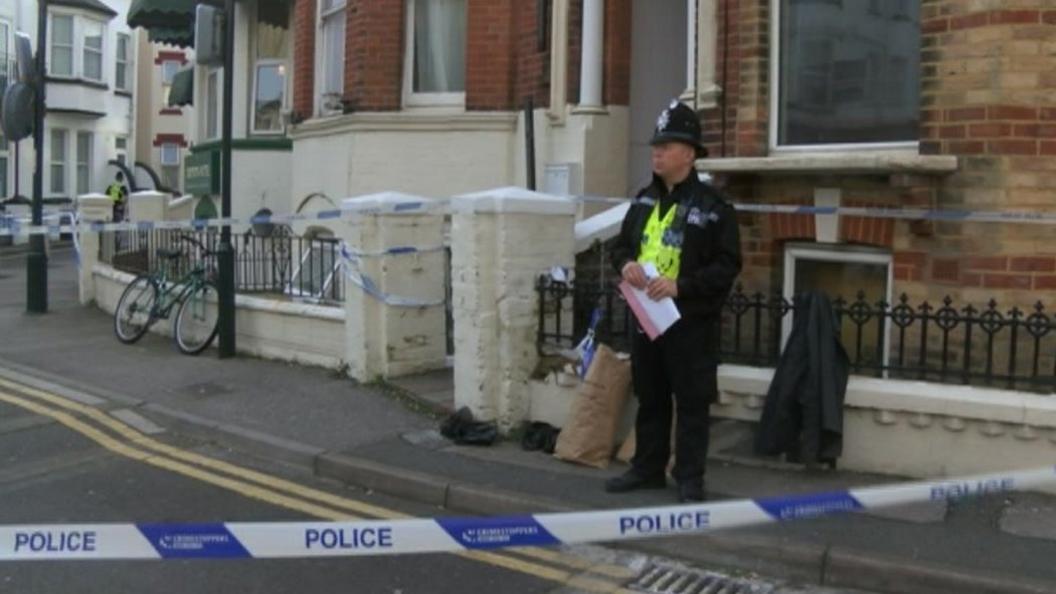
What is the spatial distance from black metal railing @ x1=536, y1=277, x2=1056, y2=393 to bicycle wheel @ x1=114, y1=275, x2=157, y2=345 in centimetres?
559

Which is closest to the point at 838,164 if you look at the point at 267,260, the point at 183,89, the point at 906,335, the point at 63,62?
the point at 906,335

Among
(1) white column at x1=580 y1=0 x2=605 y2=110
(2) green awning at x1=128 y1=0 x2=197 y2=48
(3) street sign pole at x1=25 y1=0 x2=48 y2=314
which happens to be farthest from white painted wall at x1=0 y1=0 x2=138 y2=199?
(1) white column at x1=580 y1=0 x2=605 y2=110

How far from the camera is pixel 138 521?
593cm

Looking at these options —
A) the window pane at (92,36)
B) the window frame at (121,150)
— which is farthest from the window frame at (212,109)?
the window frame at (121,150)

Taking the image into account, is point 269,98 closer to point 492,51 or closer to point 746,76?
point 492,51

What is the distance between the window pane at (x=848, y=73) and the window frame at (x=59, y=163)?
103 feet

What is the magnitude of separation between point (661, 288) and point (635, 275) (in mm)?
157

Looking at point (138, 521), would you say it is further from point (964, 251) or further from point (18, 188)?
point (18, 188)

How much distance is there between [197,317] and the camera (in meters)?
11.0

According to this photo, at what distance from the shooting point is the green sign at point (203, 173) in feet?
53.9

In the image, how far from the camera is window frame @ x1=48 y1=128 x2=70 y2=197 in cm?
3484

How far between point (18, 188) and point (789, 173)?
30373 mm

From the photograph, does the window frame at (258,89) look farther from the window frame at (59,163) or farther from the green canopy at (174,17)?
the window frame at (59,163)

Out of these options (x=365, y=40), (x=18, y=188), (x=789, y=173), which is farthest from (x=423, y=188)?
(x=18, y=188)
